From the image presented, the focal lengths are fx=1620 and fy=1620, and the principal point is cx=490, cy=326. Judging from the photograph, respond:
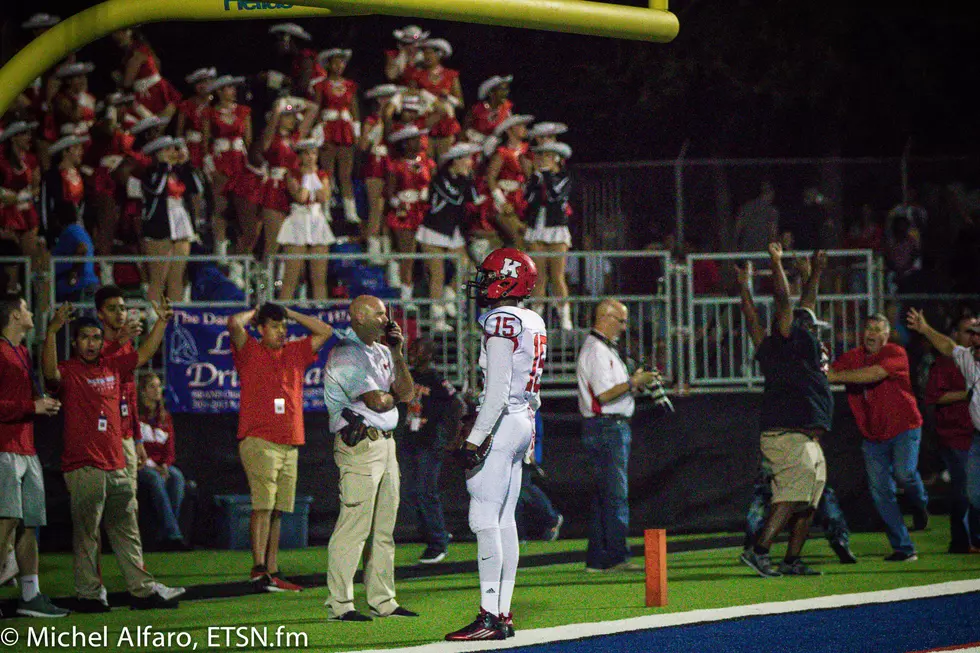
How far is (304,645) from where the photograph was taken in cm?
991

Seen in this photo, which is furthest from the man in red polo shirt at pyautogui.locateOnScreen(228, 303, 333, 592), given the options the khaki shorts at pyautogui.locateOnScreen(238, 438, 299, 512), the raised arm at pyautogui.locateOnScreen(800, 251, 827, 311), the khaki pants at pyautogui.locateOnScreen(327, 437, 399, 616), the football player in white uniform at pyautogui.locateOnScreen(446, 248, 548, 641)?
the raised arm at pyautogui.locateOnScreen(800, 251, 827, 311)

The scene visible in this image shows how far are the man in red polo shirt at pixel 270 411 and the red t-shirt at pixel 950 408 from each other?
18.6 feet

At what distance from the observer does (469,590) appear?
12422mm

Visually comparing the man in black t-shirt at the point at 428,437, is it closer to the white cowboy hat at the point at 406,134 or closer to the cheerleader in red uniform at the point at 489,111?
the white cowboy hat at the point at 406,134

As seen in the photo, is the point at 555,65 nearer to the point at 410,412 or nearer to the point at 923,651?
the point at 410,412

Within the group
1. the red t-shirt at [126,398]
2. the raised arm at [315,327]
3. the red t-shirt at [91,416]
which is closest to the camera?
the red t-shirt at [91,416]

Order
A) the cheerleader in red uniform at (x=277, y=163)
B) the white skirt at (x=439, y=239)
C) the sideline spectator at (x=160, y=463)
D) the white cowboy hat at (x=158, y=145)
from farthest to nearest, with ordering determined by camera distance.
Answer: the white skirt at (x=439, y=239) → the cheerleader in red uniform at (x=277, y=163) → the white cowboy hat at (x=158, y=145) → the sideline spectator at (x=160, y=463)

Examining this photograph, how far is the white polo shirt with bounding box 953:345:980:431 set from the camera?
44.1 ft

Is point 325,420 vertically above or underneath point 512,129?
underneath

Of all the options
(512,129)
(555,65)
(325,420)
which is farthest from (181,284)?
(555,65)

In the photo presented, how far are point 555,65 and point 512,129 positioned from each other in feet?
20.4

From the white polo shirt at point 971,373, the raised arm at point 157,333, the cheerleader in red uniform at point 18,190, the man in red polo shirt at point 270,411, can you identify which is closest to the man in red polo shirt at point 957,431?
the white polo shirt at point 971,373

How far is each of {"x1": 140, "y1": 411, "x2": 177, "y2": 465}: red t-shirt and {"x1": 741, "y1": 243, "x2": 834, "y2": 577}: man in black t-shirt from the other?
5392 mm

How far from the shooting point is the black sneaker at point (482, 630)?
9852mm
